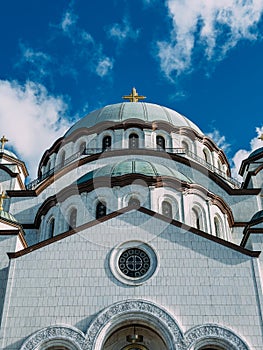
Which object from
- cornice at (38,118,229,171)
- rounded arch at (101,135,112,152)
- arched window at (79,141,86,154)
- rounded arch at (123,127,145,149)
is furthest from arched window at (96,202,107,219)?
cornice at (38,118,229,171)

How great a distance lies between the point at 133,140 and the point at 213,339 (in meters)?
18.0

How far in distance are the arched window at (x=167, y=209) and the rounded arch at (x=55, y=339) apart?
913cm

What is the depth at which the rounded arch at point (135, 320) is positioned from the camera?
17.2 meters

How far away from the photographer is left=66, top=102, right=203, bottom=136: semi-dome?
35.2 m

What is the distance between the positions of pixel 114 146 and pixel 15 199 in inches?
287

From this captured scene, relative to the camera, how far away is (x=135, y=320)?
17.9 metres

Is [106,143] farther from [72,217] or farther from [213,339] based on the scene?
[213,339]

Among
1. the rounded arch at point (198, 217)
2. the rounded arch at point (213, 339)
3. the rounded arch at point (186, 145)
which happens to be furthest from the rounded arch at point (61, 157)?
the rounded arch at point (213, 339)

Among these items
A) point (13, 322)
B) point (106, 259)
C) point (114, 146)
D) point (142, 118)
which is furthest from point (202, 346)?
point (142, 118)

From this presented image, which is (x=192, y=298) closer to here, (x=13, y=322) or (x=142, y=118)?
(x=13, y=322)

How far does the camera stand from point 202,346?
17.2m

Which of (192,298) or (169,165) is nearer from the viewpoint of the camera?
(192,298)

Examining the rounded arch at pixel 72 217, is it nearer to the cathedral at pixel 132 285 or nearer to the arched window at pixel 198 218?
the cathedral at pixel 132 285

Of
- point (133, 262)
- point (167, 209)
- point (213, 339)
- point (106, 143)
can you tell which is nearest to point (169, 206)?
point (167, 209)
